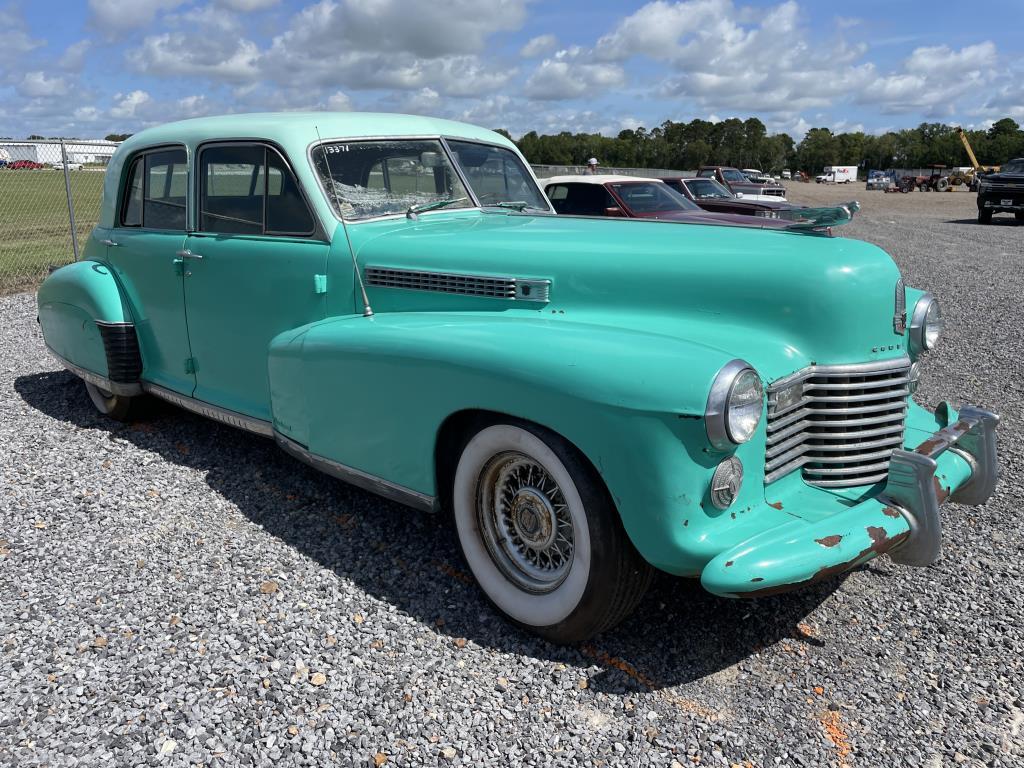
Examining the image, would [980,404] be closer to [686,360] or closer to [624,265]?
[624,265]

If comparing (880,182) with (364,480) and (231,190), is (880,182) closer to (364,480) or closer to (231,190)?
(231,190)

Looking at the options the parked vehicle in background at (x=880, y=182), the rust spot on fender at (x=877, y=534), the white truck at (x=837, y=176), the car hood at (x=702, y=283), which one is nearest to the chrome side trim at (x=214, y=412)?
the car hood at (x=702, y=283)

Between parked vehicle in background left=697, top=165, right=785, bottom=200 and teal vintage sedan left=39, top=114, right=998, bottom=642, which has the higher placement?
parked vehicle in background left=697, top=165, right=785, bottom=200

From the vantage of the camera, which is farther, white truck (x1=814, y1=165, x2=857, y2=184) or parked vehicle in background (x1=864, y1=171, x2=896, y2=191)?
white truck (x1=814, y1=165, x2=857, y2=184)

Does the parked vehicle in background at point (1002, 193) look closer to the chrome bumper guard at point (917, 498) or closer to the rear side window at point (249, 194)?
the chrome bumper guard at point (917, 498)

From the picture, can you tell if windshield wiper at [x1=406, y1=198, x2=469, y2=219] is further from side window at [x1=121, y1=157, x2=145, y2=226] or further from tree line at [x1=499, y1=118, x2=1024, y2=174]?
tree line at [x1=499, y1=118, x2=1024, y2=174]

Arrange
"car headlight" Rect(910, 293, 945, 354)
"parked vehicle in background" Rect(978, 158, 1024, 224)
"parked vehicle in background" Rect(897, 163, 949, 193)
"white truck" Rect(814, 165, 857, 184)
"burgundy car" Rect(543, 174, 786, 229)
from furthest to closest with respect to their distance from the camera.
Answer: "white truck" Rect(814, 165, 857, 184) → "parked vehicle in background" Rect(897, 163, 949, 193) → "parked vehicle in background" Rect(978, 158, 1024, 224) → "burgundy car" Rect(543, 174, 786, 229) → "car headlight" Rect(910, 293, 945, 354)

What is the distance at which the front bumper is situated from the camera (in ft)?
7.77

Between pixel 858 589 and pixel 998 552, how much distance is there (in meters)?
0.79

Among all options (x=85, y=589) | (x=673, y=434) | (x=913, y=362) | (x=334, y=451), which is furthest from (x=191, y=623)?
(x=913, y=362)

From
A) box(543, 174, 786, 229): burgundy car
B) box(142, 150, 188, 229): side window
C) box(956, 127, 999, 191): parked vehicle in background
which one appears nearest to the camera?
box(142, 150, 188, 229): side window

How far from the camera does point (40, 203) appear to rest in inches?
577

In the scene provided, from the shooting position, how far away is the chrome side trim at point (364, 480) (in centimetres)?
320

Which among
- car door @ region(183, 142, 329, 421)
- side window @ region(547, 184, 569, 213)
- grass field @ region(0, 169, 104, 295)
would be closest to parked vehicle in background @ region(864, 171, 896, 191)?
side window @ region(547, 184, 569, 213)
